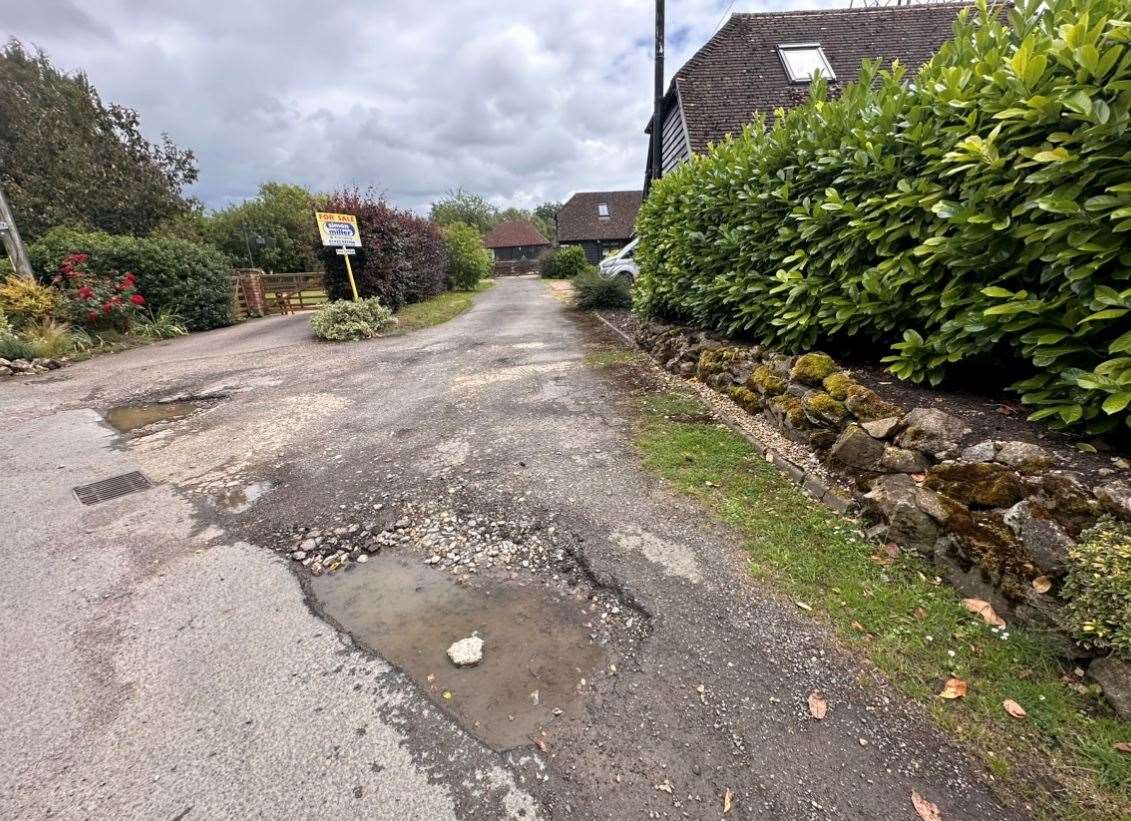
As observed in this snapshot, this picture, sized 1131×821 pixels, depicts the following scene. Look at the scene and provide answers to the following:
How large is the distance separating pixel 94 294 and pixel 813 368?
13522mm

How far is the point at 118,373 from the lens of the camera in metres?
7.76

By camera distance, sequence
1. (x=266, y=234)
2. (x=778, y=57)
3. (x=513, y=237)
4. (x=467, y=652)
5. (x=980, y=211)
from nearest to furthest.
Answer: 1. (x=467, y=652)
2. (x=980, y=211)
3. (x=778, y=57)
4. (x=266, y=234)
5. (x=513, y=237)

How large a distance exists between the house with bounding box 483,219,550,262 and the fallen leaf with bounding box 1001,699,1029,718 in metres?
54.8

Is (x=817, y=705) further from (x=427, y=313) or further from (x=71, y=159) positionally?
(x=71, y=159)

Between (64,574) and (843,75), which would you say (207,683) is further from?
(843,75)

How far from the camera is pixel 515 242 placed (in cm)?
5309

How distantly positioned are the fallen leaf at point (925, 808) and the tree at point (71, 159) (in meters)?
28.9

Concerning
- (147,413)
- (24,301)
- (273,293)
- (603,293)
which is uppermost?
(24,301)

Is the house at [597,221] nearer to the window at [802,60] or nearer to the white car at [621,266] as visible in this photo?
the white car at [621,266]

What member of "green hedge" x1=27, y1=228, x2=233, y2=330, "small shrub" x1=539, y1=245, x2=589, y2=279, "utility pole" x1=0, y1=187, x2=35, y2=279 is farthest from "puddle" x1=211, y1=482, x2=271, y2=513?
"small shrub" x1=539, y1=245, x2=589, y2=279

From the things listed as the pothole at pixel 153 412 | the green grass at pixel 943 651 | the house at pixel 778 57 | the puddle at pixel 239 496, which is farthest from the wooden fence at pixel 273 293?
the green grass at pixel 943 651

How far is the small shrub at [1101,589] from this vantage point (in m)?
1.65

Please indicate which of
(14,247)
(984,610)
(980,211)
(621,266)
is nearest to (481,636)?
(984,610)

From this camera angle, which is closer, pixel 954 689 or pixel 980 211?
pixel 954 689
